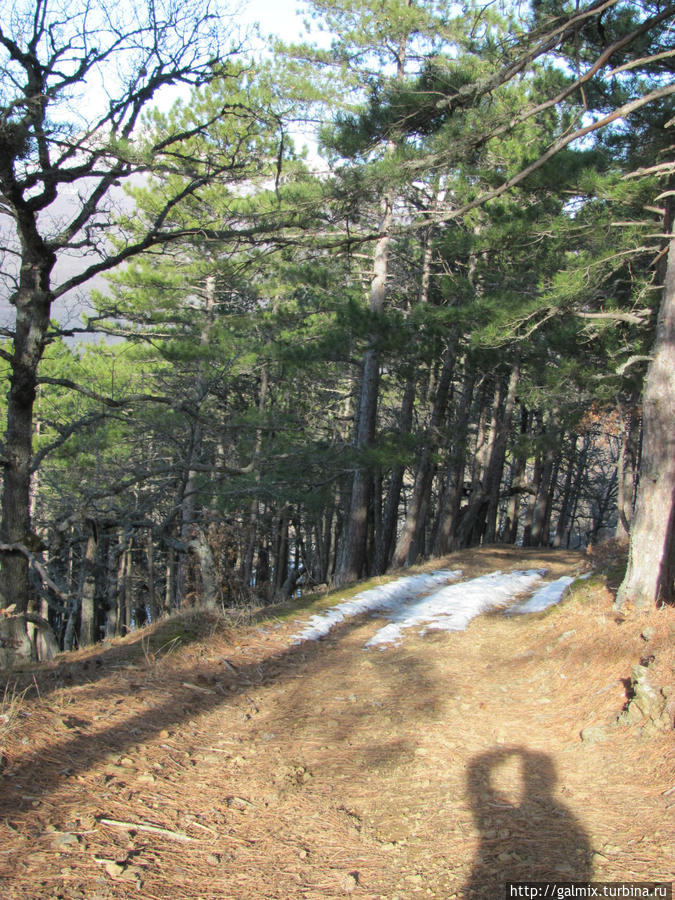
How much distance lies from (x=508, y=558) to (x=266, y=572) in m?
12.3

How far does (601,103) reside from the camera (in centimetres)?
Answer: 866

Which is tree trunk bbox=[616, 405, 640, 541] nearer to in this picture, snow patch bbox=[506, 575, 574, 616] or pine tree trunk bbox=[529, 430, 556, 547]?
snow patch bbox=[506, 575, 574, 616]

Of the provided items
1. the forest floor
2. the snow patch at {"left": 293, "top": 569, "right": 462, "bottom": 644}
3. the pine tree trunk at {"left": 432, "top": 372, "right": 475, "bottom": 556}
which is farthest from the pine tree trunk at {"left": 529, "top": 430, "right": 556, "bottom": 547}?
the forest floor

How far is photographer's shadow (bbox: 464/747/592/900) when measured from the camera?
2.50m

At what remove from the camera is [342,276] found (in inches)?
581

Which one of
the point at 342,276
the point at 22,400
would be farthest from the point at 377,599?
the point at 342,276

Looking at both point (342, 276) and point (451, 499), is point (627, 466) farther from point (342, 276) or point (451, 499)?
point (342, 276)

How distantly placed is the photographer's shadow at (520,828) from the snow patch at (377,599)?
9.72 feet

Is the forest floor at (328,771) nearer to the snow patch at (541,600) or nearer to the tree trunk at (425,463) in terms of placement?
the snow patch at (541,600)

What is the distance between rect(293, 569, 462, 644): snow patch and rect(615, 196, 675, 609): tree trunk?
3.03m

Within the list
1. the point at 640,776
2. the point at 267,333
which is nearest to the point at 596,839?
the point at 640,776

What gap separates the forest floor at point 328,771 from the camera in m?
2.49

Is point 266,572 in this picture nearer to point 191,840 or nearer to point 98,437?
point 98,437

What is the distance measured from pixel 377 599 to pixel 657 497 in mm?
4009
